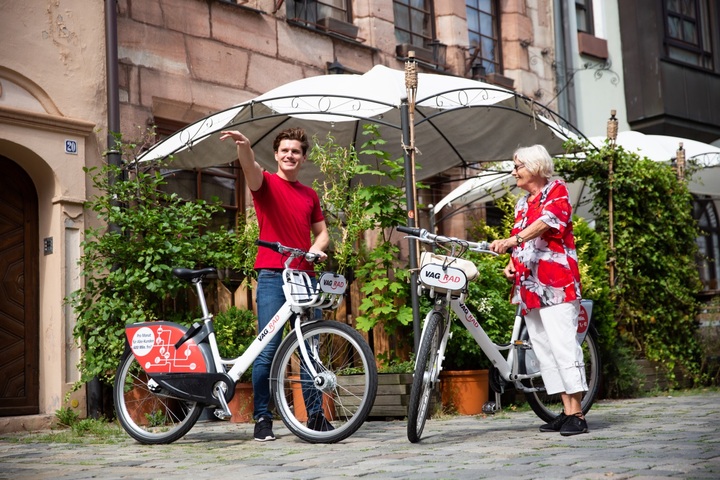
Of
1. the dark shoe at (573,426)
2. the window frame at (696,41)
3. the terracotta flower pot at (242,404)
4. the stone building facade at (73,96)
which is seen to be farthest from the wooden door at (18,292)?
the window frame at (696,41)

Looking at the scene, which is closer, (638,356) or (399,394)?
(399,394)

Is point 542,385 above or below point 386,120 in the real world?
below

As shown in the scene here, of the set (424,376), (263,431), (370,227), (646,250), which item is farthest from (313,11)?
(424,376)

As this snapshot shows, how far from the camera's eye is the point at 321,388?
19.2ft

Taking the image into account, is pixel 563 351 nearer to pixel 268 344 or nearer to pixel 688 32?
pixel 268 344

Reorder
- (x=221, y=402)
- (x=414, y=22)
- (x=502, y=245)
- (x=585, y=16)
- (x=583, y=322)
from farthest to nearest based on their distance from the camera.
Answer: (x=585, y=16) → (x=414, y=22) → (x=583, y=322) → (x=221, y=402) → (x=502, y=245)

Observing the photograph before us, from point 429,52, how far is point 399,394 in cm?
643

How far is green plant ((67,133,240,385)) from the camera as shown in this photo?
25.5 feet

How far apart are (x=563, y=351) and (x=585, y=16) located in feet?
37.0

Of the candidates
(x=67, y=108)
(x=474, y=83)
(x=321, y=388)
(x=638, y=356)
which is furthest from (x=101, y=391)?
(x=638, y=356)

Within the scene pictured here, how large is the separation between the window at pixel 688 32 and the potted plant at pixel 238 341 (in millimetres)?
10350

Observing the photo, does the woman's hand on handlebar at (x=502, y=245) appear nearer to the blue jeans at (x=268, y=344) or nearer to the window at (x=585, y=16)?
the blue jeans at (x=268, y=344)

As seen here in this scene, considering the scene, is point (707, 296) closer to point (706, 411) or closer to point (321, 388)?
point (706, 411)

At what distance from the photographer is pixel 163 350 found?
6.25 metres
